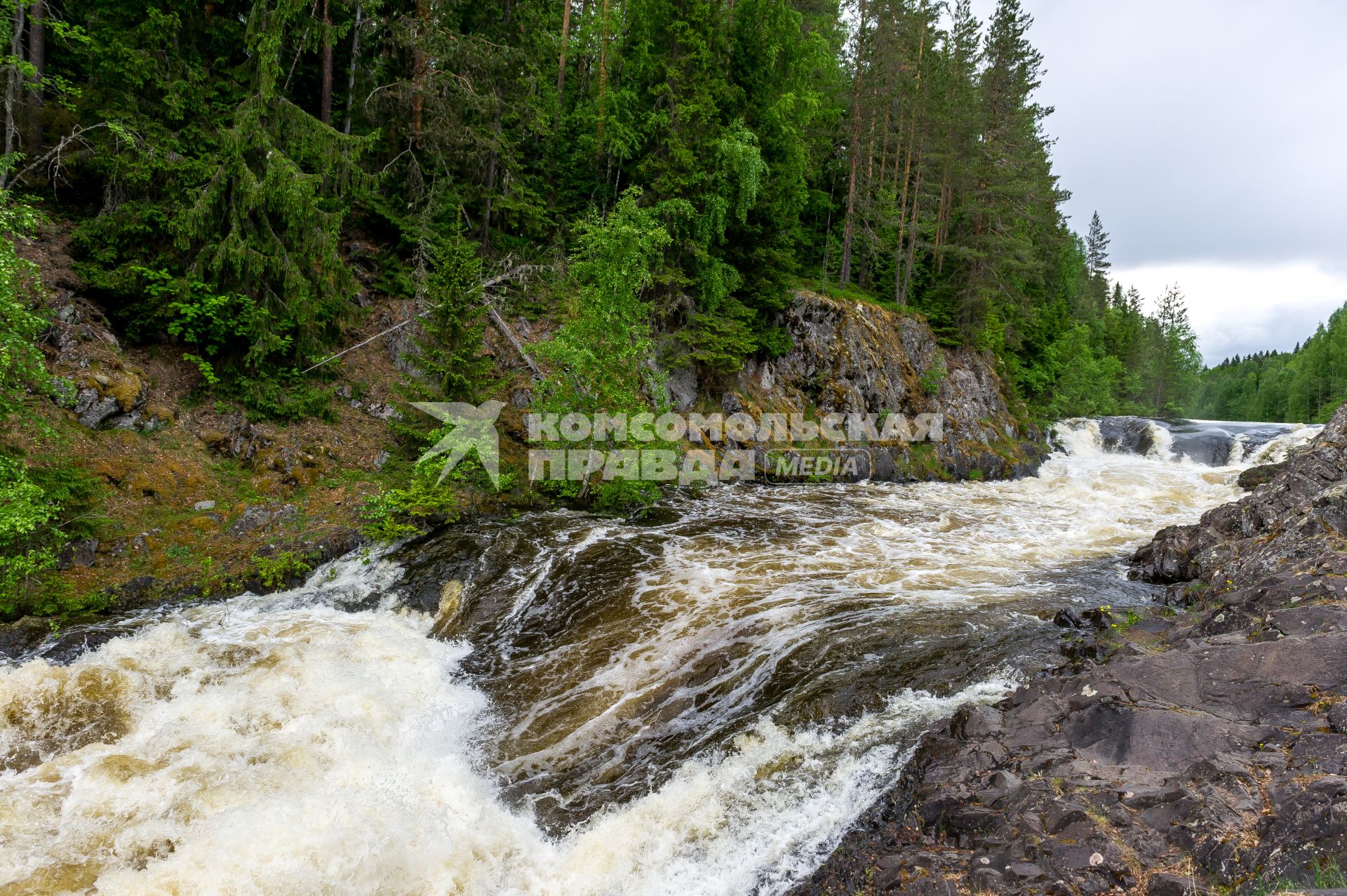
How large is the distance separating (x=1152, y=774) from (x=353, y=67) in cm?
2081

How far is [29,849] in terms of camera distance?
4188mm

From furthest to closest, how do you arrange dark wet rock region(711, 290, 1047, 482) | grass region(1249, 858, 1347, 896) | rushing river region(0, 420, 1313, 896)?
1. dark wet rock region(711, 290, 1047, 482)
2. rushing river region(0, 420, 1313, 896)
3. grass region(1249, 858, 1347, 896)

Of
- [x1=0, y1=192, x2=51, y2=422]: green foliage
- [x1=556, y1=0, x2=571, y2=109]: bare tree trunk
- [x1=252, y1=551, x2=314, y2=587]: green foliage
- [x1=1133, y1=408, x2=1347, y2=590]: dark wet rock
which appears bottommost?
[x1=252, y1=551, x2=314, y2=587]: green foliage

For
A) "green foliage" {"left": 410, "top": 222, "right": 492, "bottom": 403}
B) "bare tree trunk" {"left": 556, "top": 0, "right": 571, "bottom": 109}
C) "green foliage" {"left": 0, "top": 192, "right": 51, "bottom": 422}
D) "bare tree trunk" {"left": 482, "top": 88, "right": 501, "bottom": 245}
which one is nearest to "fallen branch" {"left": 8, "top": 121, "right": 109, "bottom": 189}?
"green foliage" {"left": 0, "top": 192, "right": 51, "bottom": 422}

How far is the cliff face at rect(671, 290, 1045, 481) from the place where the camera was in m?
20.6

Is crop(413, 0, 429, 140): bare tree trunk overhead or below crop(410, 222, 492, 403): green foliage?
overhead

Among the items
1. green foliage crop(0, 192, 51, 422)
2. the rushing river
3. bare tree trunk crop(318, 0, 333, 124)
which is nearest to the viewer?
the rushing river

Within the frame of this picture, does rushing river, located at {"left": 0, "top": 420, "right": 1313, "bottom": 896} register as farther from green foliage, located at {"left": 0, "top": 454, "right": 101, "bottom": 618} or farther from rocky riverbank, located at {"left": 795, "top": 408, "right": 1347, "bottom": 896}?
green foliage, located at {"left": 0, "top": 454, "right": 101, "bottom": 618}

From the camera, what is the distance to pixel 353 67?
15375mm

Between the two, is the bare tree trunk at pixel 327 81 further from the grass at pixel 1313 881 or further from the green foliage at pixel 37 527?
the grass at pixel 1313 881

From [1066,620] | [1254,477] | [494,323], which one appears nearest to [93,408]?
[494,323]

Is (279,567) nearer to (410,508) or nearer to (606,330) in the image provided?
(410,508)

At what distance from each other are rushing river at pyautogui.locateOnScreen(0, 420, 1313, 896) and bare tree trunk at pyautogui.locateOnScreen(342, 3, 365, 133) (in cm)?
1244

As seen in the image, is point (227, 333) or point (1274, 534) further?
point (227, 333)
